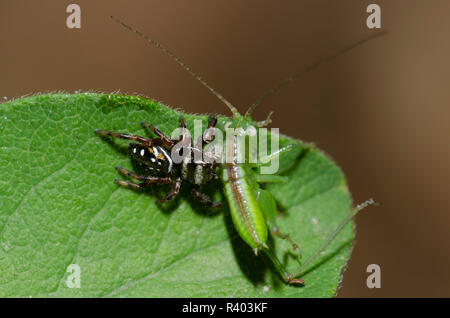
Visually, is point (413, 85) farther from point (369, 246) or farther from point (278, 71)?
point (369, 246)

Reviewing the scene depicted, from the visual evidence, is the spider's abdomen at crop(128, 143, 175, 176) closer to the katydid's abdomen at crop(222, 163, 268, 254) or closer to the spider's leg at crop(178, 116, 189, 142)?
the spider's leg at crop(178, 116, 189, 142)

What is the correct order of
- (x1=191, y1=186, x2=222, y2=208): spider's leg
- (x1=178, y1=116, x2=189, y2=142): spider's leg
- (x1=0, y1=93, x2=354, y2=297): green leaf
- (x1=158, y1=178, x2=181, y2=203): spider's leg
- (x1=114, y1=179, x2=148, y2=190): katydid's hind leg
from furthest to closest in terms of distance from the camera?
(x1=191, y1=186, x2=222, y2=208): spider's leg → (x1=158, y1=178, x2=181, y2=203): spider's leg → (x1=178, y1=116, x2=189, y2=142): spider's leg → (x1=114, y1=179, x2=148, y2=190): katydid's hind leg → (x1=0, y1=93, x2=354, y2=297): green leaf

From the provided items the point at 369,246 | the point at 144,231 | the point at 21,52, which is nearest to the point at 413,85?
the point at 369,246

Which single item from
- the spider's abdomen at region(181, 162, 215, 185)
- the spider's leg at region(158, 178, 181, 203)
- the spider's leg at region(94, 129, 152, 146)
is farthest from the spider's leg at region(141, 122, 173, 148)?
the spider's leg at region(158, 178, 181, 203)

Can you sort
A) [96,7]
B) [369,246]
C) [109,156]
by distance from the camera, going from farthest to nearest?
[369,246] → [96,7] → [109,156]

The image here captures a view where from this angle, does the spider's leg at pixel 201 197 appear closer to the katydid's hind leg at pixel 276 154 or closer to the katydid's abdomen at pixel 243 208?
the katydid's abdomen at pixel 243 208

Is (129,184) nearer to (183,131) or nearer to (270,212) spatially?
(183,131)
